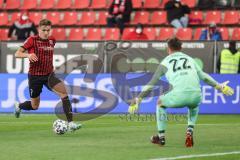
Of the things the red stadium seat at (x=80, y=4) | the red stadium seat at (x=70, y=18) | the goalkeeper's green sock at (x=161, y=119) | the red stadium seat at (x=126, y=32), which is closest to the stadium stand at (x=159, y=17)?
the red stadium seat at (x=126, y=32)

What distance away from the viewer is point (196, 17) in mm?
25484

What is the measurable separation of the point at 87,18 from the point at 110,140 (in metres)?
14.4

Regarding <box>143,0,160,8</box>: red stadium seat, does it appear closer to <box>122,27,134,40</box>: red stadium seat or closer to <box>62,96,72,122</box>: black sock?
<box>122,27,134,40</box>: red stadium seat

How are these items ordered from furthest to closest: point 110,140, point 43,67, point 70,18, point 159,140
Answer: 1. point 70,18
2. point 43,67
3. point 110,140
4. point 159,140

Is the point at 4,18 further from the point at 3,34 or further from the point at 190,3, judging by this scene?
the point at 190,3

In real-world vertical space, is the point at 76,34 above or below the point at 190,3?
below

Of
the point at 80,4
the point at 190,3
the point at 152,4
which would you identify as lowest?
the point at 80,4

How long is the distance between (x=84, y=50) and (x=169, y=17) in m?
4.45

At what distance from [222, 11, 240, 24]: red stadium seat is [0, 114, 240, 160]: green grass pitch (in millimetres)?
8210

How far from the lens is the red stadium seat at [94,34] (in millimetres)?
25422

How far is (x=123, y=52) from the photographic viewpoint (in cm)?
2086

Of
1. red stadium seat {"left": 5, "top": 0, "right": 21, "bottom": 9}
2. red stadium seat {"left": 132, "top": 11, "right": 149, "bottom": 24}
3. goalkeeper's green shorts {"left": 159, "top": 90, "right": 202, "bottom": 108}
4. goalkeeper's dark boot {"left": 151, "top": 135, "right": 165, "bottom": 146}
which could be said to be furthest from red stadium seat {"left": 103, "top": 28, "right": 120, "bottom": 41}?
goalkeeper's green shorts {"left": 159, "top": 90, "right": 202, "bottom": 108}

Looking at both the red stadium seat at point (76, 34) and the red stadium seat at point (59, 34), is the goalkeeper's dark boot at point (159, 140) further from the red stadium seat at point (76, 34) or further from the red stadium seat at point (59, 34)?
the red stadium seat at point (59, 34)

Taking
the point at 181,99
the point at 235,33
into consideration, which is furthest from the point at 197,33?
the point at 181,99
